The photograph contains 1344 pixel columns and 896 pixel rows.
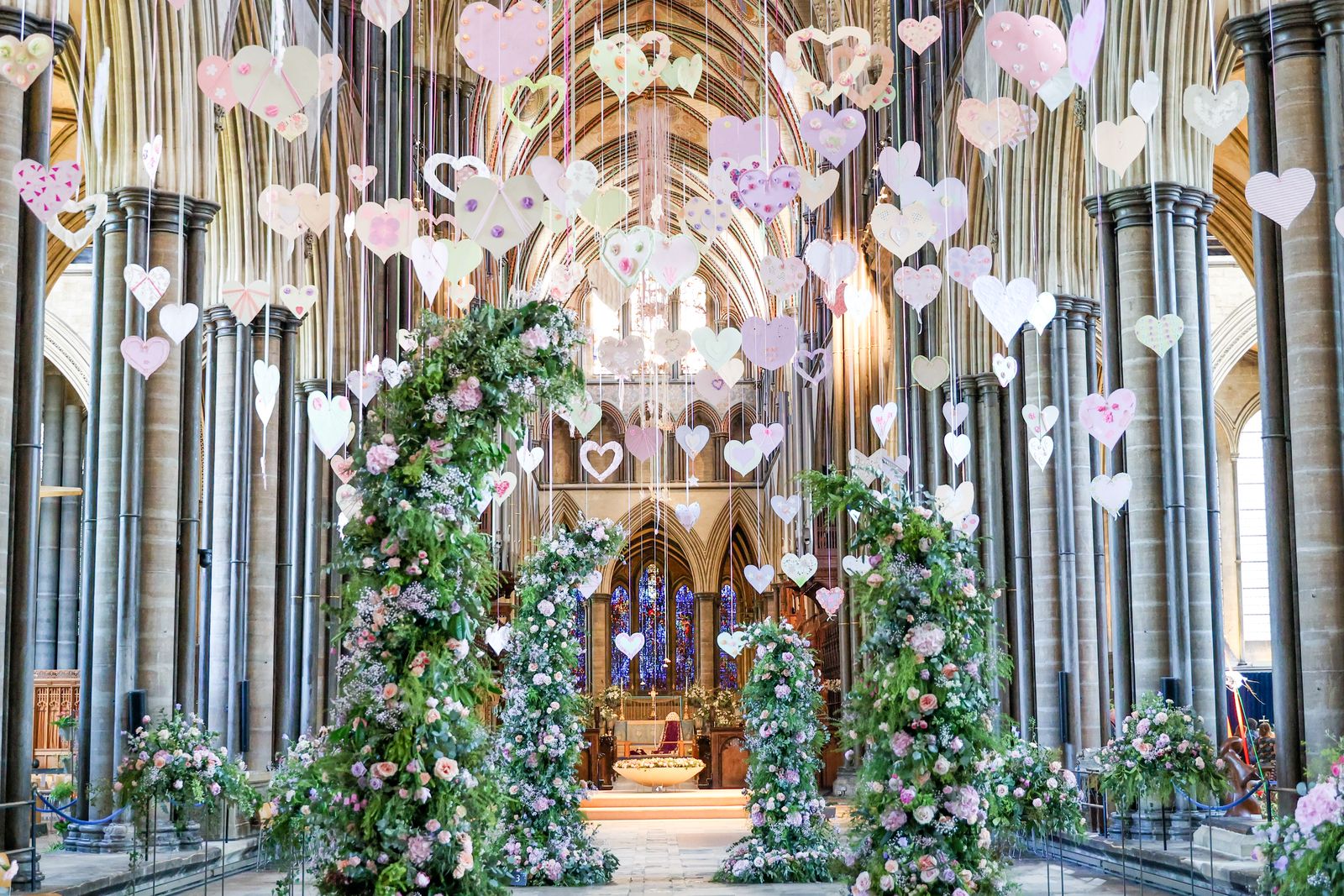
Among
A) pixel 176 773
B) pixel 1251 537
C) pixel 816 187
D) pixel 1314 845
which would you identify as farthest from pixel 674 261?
pixel 1251 537

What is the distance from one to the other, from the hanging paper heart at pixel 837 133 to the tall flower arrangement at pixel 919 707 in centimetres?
288

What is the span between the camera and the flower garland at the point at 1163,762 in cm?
1005

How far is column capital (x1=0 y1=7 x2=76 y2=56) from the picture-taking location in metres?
9.27

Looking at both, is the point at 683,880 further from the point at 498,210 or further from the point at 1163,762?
the point at 498,210

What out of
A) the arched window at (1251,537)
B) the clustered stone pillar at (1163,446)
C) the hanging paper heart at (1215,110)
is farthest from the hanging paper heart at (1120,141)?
the arched window at (1251,537)

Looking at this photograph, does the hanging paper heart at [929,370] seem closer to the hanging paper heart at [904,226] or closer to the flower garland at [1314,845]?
the hanging paper heart at [904,226]

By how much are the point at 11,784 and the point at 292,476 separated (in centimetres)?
821

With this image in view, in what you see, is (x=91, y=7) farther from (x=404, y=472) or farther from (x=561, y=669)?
(x=404, y=472)

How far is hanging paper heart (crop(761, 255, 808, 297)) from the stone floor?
455cm

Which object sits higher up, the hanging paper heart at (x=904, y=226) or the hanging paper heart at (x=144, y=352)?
the hanging paper heart at (x=904, y=226)

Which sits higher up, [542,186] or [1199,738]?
[542,186]

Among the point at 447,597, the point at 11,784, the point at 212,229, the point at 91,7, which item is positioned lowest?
the point at 11,784

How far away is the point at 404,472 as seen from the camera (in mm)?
6895

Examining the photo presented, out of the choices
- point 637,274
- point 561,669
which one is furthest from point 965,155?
point 561,669
